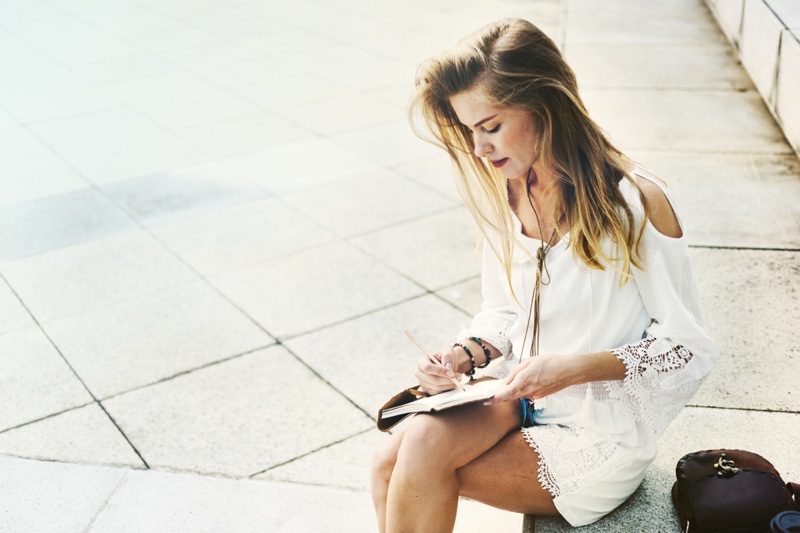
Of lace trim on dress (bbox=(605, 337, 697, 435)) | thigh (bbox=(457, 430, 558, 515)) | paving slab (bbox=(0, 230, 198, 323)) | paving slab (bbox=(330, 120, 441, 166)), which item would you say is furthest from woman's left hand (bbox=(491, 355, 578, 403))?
paving slab (bbox=(330, 120, 441, 166))

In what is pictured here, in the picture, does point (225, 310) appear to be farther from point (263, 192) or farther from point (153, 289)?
point (263, 192)

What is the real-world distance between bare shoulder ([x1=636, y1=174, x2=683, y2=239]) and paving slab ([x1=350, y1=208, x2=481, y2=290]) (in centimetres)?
248

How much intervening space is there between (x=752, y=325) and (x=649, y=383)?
1.74 m

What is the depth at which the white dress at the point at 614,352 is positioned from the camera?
2.38 meters

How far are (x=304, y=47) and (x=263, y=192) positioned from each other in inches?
169

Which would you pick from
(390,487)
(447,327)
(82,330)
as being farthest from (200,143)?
(390,487)

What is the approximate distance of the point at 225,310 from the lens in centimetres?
465

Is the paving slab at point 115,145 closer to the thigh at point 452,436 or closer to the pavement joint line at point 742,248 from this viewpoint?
the pavement joint line at point 742,248

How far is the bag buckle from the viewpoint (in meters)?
2.44

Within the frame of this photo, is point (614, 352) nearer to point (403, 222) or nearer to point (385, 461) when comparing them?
point (385, 461)

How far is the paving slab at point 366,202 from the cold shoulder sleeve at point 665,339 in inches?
128

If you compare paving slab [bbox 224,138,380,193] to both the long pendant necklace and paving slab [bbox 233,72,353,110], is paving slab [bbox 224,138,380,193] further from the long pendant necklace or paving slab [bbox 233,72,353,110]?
the long pendant necklace

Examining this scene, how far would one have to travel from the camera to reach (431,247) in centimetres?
529

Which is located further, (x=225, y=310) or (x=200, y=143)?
(x=200, y=143)
